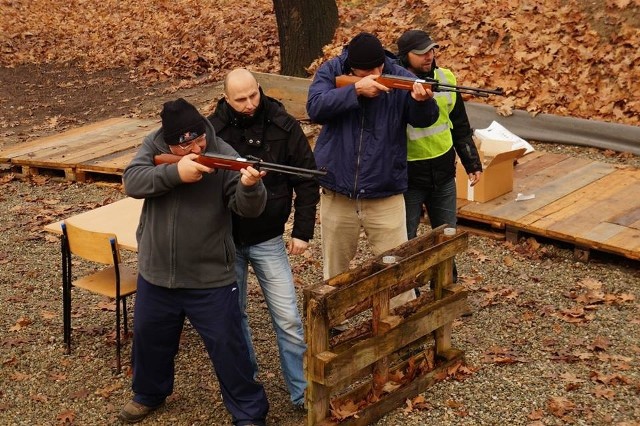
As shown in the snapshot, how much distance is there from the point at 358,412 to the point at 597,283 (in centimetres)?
289

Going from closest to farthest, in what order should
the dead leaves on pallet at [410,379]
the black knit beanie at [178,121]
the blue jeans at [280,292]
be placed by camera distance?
the black knit beanie at [178,121] → the dead leaves on pallet at [410,379] → the blue jeans at [280,292]

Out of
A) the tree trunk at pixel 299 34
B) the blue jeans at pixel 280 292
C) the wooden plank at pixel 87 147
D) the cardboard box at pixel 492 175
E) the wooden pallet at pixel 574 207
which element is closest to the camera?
the blue jeans at pixel 280 292

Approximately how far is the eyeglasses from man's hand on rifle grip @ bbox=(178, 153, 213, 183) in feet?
0.45

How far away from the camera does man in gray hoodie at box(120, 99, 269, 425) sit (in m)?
5.01

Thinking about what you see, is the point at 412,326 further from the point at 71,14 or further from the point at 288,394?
the point at 71,14

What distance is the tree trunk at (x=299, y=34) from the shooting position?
43.7 feet

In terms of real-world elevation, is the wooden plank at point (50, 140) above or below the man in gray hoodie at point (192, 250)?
below

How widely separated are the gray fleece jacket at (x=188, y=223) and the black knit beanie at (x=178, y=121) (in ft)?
0.55

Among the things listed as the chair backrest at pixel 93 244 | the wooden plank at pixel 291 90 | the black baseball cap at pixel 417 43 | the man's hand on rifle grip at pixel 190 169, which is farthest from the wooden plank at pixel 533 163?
the man's hand on rifle grip at pixel 190 169

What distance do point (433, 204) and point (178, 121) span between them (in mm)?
2552

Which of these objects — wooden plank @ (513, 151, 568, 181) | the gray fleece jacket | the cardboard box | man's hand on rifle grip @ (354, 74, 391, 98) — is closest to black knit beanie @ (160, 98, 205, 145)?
the gray fleece jacket

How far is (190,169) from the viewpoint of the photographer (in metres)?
4.87

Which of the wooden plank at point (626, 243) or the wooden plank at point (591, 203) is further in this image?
the wooden plank at point (591, 203)

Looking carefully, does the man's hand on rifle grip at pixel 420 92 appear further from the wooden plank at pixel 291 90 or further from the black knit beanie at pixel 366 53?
the wooden plank at pixel 291 90
